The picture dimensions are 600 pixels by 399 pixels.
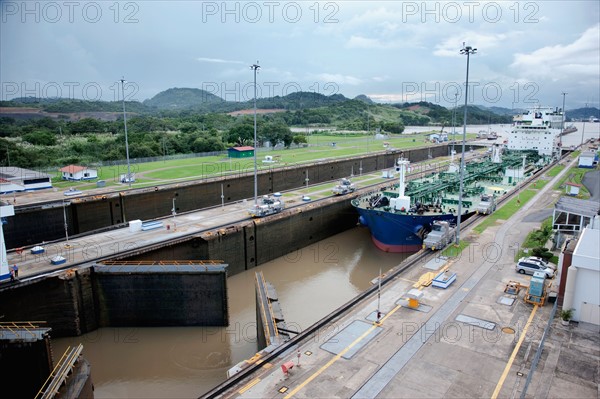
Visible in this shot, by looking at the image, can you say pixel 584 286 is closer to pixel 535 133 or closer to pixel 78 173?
pixel 78 173

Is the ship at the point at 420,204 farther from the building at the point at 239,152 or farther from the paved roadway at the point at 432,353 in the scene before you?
the building at the point at 239,152

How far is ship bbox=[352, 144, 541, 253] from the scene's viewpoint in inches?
1447

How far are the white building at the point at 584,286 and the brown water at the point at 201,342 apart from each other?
44.9 feet

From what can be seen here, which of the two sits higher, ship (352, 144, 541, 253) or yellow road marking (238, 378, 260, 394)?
ship (352, 144, 541, 253)

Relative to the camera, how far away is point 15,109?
133 m

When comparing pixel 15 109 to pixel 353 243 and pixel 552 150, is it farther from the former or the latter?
pixel 552 150

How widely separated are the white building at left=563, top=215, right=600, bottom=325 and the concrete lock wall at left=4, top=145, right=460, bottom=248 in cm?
3805

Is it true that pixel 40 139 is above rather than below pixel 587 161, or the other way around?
above

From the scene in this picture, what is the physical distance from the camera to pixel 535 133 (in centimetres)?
8475

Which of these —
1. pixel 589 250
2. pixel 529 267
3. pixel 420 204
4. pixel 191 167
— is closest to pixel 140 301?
pixel 529 267

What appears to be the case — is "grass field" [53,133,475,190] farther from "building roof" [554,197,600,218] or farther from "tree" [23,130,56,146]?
"building roof" [554,197,600,218]

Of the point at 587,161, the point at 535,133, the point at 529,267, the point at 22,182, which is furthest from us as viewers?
the point at 535,133

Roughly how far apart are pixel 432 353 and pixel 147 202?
36676 mm

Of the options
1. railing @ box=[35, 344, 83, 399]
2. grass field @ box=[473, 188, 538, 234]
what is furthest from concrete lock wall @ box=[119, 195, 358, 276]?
grass field @ box=[473, 188, 538, 234]
